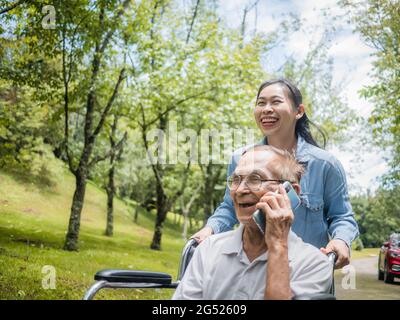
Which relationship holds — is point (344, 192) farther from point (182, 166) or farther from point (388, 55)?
point (182, 166)

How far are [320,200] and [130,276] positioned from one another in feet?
3.22


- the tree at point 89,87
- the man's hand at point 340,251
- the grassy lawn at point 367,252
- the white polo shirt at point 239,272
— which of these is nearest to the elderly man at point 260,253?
the white polo shirt at point 239,272

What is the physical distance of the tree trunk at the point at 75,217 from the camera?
991 cm

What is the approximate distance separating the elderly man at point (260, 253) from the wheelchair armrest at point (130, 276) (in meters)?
0.30

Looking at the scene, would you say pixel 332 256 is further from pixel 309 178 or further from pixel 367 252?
pixel 367 252

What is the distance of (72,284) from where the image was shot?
6.89 metres

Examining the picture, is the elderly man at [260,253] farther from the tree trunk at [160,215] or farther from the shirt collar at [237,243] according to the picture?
the tree trunk at [160,215]

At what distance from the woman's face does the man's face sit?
462mm

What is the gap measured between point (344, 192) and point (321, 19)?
17281mm

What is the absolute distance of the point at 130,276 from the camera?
2119 mm

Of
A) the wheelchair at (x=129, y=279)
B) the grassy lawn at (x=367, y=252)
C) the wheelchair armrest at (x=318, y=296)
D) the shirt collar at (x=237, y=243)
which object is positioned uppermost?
the shirt collar at (x=237, y=243)

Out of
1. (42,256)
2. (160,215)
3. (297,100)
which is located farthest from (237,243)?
(160,215)

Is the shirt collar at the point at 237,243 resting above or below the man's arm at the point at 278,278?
above

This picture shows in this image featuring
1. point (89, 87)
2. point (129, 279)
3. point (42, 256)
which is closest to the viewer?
point (129, 279)
